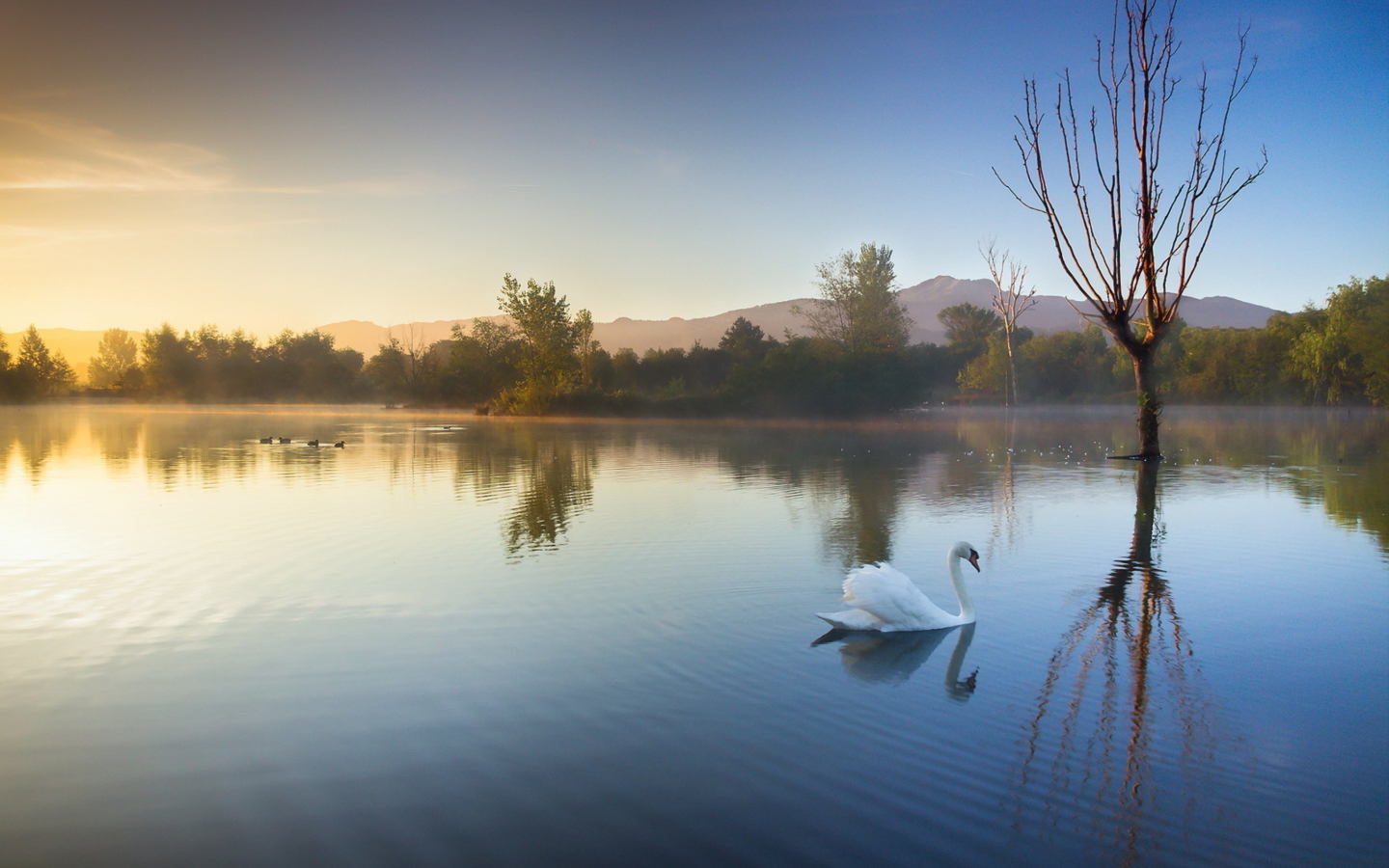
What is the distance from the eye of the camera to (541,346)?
186 ft

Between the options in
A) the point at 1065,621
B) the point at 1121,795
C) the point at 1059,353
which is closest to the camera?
the point at 1121,795

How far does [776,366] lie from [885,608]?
39270 millimetres

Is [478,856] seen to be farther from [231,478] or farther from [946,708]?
[231,478]

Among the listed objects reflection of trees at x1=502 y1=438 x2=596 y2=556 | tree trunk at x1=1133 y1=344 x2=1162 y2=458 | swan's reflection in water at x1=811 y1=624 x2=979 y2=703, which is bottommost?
swan's reflection in water at x1=811 y1=624 x2=979 y2=703

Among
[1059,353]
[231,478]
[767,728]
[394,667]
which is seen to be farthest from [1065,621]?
[1059,353]

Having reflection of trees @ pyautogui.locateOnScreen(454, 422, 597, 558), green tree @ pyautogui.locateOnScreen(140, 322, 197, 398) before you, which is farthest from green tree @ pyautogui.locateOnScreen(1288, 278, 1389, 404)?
green tree @ pyautogui.locateOnScreen(140, 322, 197, 398)

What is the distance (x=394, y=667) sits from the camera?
583 cm

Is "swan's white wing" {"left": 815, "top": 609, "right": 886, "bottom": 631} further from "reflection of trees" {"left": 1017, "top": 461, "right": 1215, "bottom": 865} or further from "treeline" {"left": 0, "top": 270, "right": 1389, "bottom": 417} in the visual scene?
"treeline" {"left": 0, "top": 270, "right": 1389, "bottom": 417}

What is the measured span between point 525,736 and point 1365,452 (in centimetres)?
2645

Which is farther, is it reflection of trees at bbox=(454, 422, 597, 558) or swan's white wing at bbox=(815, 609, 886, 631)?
reflection of trees at bbox=(454, 422, 597, 558)

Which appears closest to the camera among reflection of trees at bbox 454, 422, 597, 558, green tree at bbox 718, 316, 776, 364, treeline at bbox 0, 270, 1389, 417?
reflection of trees at bbox 454, 422, 597, 558

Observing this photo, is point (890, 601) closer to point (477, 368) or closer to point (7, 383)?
point (477, 368)

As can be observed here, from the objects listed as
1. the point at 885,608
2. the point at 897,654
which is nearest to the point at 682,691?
the point at 897,654

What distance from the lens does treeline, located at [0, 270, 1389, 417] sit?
46594 mm
